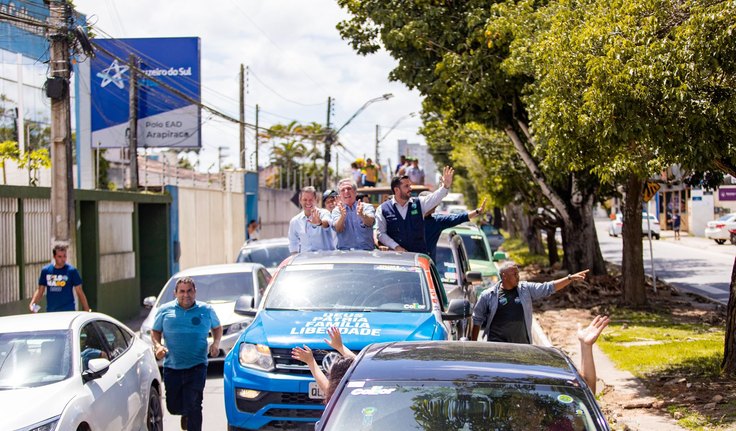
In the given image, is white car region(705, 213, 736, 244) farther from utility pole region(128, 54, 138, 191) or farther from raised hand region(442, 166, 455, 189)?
raised hand region(442, 166, 455, 189)

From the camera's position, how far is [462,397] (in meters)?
4.29

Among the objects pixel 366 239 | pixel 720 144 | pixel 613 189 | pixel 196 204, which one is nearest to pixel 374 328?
pixel 366 239

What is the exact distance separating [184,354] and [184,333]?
178 millimetres

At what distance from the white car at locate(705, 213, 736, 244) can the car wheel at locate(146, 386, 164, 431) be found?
40.0 meters

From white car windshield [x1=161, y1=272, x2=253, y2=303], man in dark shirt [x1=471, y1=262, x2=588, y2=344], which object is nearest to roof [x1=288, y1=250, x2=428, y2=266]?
man in dark shirt [x1=471, y1=262, x2=588, y2=344]

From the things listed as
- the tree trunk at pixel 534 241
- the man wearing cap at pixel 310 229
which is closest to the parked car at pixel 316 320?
the man wearing cap at pixel 310 229

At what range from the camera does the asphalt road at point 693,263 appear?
940 inches

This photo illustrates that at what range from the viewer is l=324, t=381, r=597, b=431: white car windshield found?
418 centimetres

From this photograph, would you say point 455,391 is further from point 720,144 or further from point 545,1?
point 545,1

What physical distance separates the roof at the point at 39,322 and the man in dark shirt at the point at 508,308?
3.51m

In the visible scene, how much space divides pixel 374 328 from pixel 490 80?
479 inches

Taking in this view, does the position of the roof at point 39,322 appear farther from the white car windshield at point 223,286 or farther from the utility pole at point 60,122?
the utility pole at point 60,122

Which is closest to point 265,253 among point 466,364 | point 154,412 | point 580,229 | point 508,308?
point 580,229

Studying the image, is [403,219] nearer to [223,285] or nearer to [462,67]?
[223,285]
